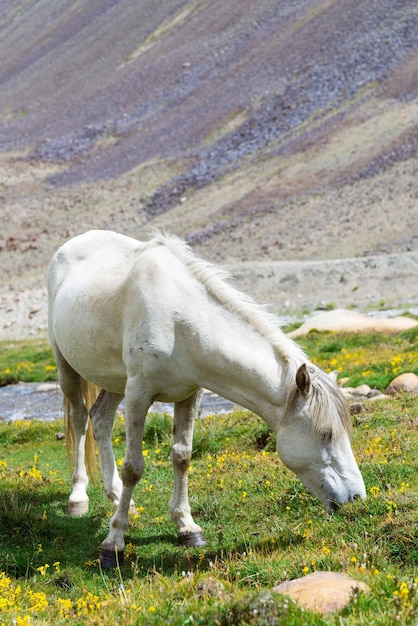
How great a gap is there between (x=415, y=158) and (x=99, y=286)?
42329mm

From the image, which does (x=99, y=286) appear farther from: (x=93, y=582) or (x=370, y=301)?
(x=370, y=301)

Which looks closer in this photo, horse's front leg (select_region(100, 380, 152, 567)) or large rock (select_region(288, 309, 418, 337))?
horse's front leg (select_region(100, 380, 152, 567))

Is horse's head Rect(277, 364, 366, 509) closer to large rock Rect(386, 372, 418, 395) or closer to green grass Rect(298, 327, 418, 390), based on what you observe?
green grass Rect(298, 327, 418, 390)

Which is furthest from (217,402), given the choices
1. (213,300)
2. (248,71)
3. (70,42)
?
(70,42)

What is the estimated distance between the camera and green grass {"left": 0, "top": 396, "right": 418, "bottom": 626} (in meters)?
5.04

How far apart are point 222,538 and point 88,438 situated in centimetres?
319

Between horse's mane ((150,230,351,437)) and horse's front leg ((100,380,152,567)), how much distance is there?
4.24 ft

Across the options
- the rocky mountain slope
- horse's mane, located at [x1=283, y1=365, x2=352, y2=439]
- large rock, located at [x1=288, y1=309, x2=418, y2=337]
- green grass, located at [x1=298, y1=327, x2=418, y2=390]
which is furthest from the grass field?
the rocky mountain slope

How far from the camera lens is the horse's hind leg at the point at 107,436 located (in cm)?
923

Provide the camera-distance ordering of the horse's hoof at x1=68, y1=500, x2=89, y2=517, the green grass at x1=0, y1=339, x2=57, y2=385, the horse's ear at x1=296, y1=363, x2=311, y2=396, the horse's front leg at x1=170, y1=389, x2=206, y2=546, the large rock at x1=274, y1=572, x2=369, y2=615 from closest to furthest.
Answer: the large rock at x1=274, y1=572, x2=369, y2=615
the horse's ear at x1=296, y1=363, x2=311, y2=396
the horse's front leg at x1=170, y1=389, x2=206, y2=546
the horse's hoof at x1=68, y1=500, x2=89, y2=517
the green grass at x1=0, y1=339, x2=57, y2=385

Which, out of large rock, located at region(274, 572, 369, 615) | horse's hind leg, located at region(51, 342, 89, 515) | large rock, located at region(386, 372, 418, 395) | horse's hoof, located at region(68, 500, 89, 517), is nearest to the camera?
large rock, located at region(274, 572, 369, 615)

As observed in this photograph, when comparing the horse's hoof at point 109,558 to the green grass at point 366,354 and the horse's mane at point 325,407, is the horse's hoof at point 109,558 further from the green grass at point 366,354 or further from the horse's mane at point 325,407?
the green grass at point 366,354

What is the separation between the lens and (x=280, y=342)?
7.41 meters

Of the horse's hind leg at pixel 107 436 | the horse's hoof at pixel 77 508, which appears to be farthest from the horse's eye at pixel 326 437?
the horse's hoof at pixel 77 508
